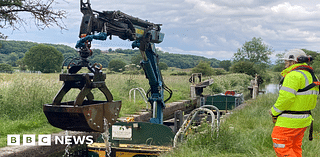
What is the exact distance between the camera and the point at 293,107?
4.51 m

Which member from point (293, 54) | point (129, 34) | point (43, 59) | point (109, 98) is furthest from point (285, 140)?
point (43, 59)

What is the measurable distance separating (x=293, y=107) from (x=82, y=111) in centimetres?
295

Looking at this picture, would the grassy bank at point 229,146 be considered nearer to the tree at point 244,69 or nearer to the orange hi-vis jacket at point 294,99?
the orange hi-vis jacket at point 294,99

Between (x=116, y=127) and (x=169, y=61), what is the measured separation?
52189mm

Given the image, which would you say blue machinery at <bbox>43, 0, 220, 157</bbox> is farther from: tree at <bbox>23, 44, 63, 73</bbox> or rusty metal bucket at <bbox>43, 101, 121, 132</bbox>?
tree at <bbox>23, 44, 63, 73</bbox>

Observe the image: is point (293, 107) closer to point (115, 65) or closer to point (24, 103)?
point (24, 103)

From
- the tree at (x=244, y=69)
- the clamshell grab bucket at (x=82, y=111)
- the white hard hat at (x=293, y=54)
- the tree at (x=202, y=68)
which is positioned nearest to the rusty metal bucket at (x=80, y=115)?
the clamshell grab bucket at (x=82, y=111)

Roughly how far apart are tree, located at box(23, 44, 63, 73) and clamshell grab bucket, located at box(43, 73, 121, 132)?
137 ft

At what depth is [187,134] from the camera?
6.66m

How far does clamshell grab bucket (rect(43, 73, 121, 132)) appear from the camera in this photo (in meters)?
3.93

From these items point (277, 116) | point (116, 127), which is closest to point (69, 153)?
point (116, 127)

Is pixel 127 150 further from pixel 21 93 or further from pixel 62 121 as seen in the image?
pixel 21 93

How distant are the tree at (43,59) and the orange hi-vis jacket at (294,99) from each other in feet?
140

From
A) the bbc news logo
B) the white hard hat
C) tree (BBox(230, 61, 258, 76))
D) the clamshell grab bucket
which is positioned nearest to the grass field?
the bbc news logo
